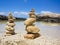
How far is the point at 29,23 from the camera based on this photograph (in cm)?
1338

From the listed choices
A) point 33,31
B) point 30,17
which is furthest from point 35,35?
point 30,17

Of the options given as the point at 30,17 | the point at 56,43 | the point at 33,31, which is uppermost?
the point at 30,17

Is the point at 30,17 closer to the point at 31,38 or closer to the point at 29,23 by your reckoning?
the point at 29,23

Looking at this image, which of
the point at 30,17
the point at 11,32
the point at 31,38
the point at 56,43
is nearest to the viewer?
the point at 56,43

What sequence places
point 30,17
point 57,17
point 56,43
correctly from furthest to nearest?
1. point 57,17
2. point 30,17
3. point 56,43

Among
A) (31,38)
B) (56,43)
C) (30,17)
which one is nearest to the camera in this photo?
(56,43)

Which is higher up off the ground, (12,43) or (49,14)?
(49,14)

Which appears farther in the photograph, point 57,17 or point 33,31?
point 57,17

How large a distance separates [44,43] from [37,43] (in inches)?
19.9

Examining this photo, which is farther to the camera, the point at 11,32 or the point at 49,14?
the point at 49,14

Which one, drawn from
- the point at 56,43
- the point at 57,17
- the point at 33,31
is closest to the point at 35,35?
the point at 33,31

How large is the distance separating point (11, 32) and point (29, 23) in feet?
8.20

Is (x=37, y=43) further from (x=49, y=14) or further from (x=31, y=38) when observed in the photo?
(x=49, y=14)

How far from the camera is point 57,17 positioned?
2998 cm
